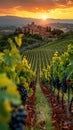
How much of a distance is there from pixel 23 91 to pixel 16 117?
7774 millimetres

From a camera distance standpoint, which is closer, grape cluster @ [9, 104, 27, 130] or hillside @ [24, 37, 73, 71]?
grape cluster @ [9, 104, 27, 130]

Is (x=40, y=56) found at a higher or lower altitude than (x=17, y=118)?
lower

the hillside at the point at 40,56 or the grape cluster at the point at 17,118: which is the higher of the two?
the grape cluster at the point at 17,118

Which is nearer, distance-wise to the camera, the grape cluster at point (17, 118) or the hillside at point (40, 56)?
the grape cluster at point (17, 118)

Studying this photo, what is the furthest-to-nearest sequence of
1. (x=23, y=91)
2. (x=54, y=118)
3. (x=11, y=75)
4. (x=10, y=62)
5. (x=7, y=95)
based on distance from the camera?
(x=54, y=118), (x=23, y=91), (x=11, y=75), (x=10, y=62), (x=7, y=95)

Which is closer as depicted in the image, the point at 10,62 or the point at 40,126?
the point at 10,62

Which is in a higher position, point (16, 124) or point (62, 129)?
point (16, 124)

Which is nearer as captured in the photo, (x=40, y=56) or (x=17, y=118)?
(x=17, y=118)

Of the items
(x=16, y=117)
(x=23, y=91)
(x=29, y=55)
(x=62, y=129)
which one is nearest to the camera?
(x=16, y=117)

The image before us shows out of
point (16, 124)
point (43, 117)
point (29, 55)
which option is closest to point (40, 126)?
point (43, 117)

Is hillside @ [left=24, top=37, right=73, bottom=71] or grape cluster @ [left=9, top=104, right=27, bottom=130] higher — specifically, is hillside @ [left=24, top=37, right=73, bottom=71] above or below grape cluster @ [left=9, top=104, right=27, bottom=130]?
below

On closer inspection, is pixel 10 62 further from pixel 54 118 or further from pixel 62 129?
pixel 54 118

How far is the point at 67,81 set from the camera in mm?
18781

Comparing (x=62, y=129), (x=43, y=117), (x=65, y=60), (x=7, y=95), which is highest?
(x=7, y=95)
